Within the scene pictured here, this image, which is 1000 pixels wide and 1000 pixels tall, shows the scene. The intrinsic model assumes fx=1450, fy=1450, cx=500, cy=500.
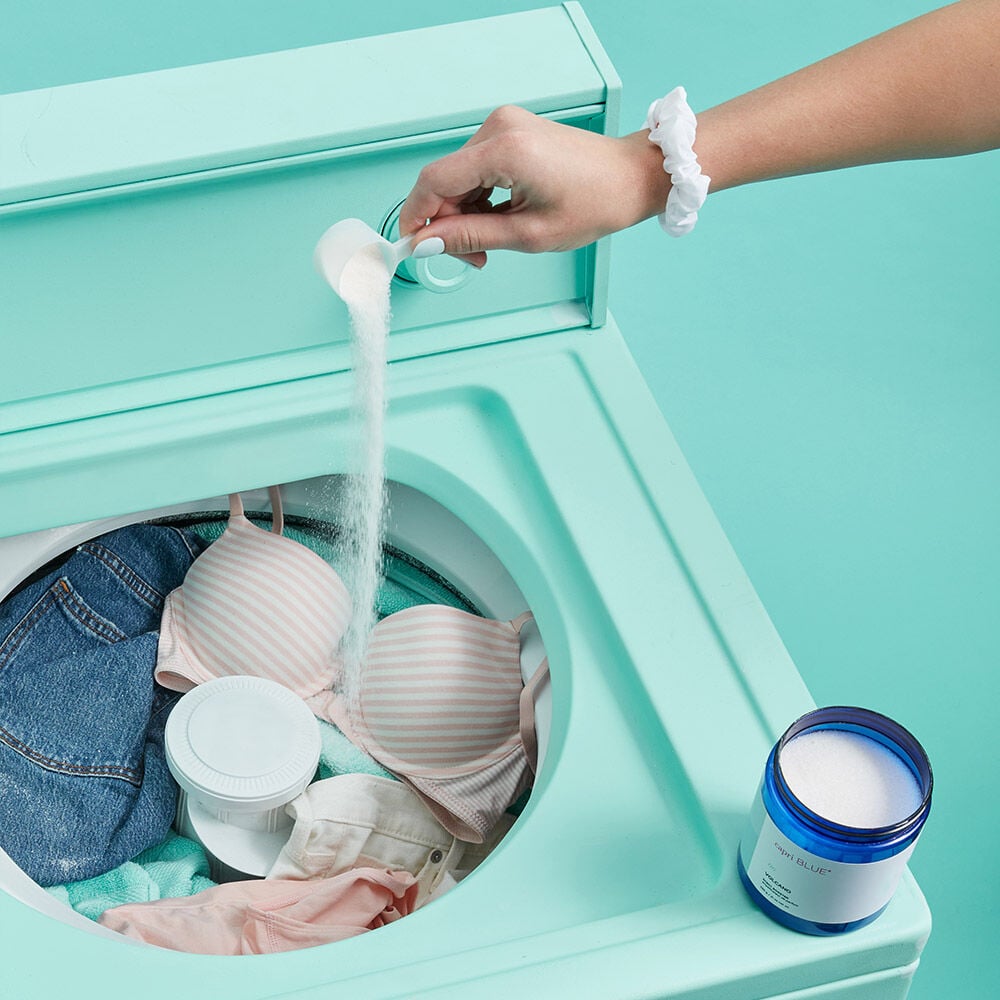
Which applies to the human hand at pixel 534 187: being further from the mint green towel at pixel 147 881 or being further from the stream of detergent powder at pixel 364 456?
the mint green towel at pixel 147 881

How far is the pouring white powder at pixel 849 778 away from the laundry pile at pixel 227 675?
13.4 inches

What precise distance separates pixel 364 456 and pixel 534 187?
32 cm

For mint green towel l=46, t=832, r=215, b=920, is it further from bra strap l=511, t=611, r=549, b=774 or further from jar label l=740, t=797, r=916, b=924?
jar label l=740, t=797, r=916, b=924

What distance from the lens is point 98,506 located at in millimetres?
1164

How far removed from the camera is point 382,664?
1.20 m

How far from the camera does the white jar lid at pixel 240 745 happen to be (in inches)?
43.5

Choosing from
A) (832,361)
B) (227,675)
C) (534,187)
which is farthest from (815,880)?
(832,361)

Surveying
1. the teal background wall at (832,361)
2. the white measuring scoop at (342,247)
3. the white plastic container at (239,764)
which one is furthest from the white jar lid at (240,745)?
the teal background wall at (832,361)

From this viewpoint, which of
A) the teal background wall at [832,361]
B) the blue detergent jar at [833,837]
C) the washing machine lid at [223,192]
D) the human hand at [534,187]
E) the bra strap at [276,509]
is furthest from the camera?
the teal background wall at [832,361]

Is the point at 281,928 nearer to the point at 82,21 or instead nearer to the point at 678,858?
the point at 678,858

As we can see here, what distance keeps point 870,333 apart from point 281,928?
124cm

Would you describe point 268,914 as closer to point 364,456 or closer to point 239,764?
point 239,764

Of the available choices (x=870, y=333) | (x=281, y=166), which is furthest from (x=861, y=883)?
(x=870, y=333)

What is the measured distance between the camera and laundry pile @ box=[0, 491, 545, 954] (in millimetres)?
1087
